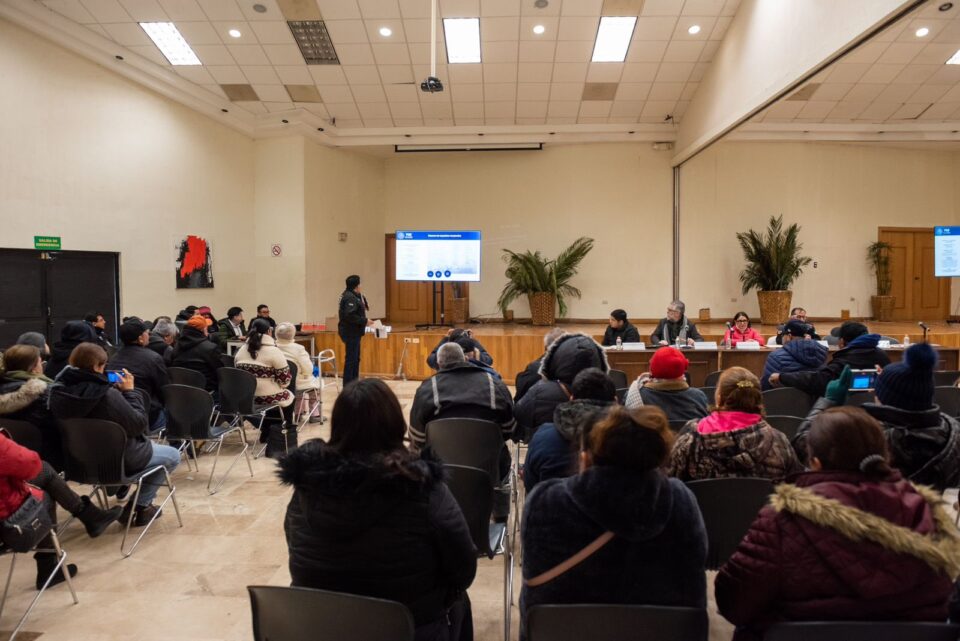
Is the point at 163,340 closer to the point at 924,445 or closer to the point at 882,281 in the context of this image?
the point at 924,445

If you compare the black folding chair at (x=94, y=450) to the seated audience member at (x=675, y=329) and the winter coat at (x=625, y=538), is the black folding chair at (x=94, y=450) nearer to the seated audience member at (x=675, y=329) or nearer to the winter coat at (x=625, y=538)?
the winter coat at (x=625, y=538)

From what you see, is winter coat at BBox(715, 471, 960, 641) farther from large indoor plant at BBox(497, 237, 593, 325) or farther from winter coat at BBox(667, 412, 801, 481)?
large indoor plant at BBox(497, 237, 593, 325)

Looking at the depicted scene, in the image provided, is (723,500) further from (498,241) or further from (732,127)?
(498,241)

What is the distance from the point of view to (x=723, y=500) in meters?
2.12

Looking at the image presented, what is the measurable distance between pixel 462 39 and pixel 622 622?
27.6 feet

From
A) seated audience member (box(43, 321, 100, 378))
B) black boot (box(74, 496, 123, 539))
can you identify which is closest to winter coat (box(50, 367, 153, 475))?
black boot (box(74, 496, 123, 539))

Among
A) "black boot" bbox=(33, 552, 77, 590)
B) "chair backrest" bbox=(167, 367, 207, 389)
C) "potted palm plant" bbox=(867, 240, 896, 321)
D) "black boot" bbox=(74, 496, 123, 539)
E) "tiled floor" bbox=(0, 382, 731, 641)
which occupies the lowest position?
"tiled floor" bbox=(0, 382, 731, 641)

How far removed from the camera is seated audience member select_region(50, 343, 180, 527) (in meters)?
3.06

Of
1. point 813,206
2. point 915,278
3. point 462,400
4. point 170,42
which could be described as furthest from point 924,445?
point 915,278

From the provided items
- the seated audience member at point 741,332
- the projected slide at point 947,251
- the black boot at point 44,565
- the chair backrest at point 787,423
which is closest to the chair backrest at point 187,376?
the black boot at point 44,565

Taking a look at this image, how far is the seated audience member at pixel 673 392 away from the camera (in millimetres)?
2836

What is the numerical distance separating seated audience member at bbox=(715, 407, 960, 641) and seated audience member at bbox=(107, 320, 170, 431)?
4043 millimetres

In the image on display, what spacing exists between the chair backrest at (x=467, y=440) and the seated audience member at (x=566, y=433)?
0.68 m

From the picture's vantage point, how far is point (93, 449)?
10.2ft
